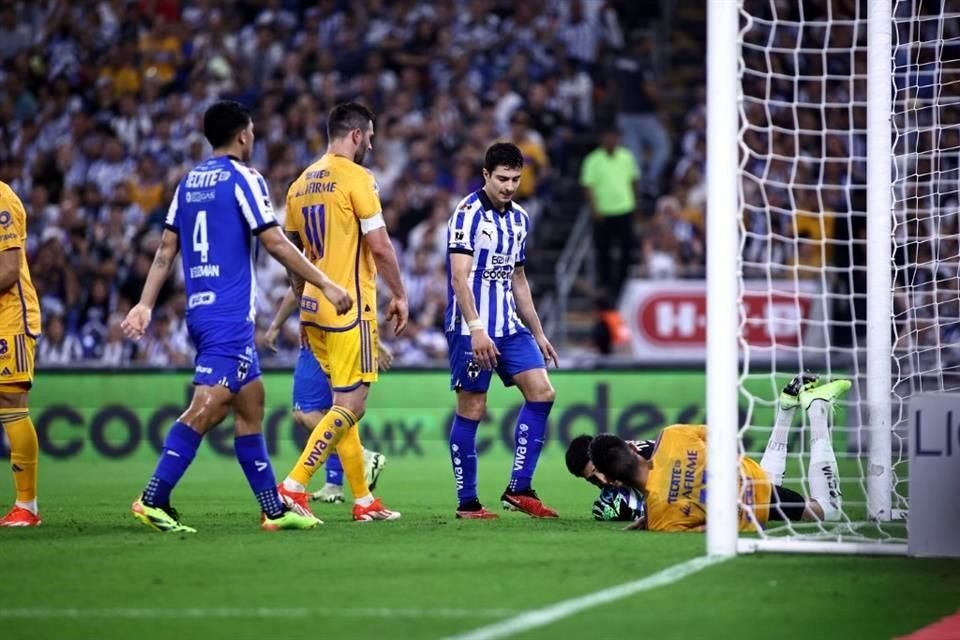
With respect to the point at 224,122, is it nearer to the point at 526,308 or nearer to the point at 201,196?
the point at 201,196

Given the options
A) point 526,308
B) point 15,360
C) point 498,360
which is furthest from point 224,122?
point 526,308

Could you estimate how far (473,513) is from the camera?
373 inches

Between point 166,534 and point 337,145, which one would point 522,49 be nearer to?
point 337,145

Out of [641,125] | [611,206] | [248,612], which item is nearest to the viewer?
[248,612]

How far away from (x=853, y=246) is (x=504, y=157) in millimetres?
3846

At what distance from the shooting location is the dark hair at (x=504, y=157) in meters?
9.40

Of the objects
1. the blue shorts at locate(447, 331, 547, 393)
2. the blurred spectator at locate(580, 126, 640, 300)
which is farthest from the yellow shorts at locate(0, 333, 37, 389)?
the blurred spectator at locate(580, 126, 640, 300)

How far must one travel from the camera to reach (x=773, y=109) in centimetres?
1991

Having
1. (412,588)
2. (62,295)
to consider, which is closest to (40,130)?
(62,295)

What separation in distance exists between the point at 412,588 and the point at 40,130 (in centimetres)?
1722

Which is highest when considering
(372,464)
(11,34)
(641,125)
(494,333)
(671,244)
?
(11,34)

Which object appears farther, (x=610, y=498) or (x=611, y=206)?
(x=611, y=206)

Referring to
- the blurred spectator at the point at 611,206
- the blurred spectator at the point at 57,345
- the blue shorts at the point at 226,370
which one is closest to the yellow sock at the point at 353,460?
the blue shorts at the point at 226,370

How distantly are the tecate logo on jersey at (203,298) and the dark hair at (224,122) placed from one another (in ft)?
2.62
